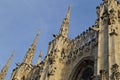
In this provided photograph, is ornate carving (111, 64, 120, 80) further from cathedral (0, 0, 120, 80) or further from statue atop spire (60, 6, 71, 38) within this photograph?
statue atop spire (60, 6, 71, 38)

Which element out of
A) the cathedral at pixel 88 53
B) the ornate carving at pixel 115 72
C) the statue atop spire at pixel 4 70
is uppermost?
the statue atop spire at pixel 4 70

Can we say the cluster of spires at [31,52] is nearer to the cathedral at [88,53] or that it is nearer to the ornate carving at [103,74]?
the cathedral at [88,53]

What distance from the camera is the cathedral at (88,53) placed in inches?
581

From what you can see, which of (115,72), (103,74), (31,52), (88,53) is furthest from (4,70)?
(115,72)

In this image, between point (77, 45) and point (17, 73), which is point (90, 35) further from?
point (17, 73)

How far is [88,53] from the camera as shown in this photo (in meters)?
18.6

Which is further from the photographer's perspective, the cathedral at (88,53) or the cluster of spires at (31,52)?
the cluster of spires at (31,52)

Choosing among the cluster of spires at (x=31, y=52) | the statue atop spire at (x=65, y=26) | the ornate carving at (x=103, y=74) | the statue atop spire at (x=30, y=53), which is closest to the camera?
the ornate carving at (x=103, y=74)

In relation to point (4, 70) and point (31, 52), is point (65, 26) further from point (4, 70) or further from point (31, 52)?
point (4, 70)

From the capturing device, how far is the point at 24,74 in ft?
80.8

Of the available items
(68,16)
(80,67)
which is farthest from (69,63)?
(68,16)

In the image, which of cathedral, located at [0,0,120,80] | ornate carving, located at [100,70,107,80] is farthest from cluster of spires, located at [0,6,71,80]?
ornate carving, located at [100,70,107,80]

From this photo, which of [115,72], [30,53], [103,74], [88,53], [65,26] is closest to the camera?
[115,72]


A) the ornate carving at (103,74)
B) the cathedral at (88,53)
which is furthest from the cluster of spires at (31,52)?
the ornate carving at (103,74)
